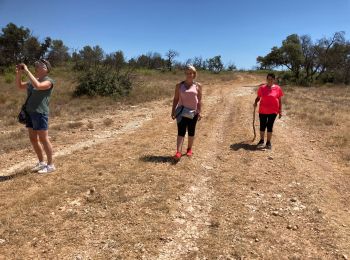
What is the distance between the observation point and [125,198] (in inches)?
205

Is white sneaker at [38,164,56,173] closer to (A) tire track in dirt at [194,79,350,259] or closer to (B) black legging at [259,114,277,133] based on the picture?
(A) tire track in dirt at [194,79,350,259]

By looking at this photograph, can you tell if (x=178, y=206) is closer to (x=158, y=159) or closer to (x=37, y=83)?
(x=158, y=159)

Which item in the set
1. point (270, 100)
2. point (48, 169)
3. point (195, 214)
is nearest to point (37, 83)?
point (48, 169)

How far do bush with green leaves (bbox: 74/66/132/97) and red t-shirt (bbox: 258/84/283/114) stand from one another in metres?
11.2

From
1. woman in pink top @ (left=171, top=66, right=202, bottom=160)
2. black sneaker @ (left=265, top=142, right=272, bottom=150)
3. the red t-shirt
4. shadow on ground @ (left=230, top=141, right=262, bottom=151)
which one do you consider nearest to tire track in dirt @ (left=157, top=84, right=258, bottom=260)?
shadow on ground @ (left=230, top=141, right=262, bottom=151)

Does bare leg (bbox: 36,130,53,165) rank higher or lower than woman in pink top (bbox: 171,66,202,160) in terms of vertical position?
lower

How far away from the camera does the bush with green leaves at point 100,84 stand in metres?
18.5

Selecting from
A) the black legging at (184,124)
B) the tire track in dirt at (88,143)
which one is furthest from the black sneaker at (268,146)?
the tire track in dirt at (88,143)

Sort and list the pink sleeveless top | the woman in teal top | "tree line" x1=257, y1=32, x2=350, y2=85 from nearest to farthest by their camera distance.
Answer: the woman in teal top < the pink sleeveless top < "tree line" x1=257, y1=32, x2=350, y2=85

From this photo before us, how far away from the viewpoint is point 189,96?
6824mm

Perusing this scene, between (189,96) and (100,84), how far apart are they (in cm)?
1247

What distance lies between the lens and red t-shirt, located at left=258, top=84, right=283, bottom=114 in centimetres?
824

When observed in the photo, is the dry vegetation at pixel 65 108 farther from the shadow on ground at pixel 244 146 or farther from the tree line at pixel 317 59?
the tree line at pixel 317 59

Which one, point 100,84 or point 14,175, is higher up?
point 100,84
